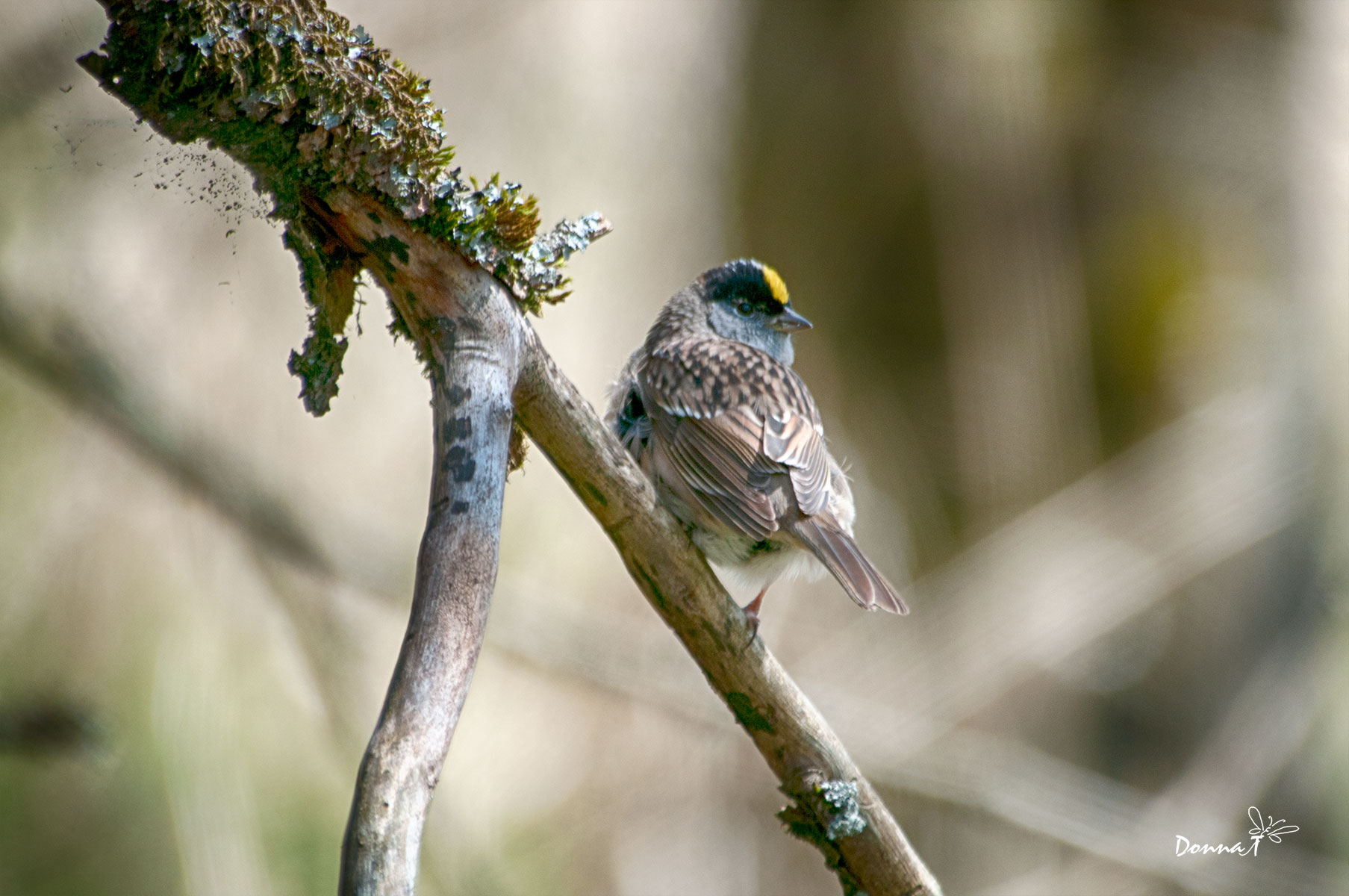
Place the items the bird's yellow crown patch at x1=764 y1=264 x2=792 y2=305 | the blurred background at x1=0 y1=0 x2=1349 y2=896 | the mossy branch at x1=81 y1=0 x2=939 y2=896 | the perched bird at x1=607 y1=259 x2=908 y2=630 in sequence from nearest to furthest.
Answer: the mossy branch at x1=81 y1=0 x2=939 y2=896, the perched bird at x1=607 y1=259 x2=908 y2=630, the blurred background at x1=0 y1=0 x2=1349 y2=896, the bird's yellow crown patch at x1=764 y1=264 x2=792 y2=305

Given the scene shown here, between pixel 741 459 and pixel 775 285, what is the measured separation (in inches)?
41.0

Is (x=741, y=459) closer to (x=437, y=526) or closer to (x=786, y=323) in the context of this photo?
(x=786, y=323)

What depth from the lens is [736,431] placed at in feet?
9.50

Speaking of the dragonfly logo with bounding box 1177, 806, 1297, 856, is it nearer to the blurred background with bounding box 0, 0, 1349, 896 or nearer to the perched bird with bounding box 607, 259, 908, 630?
the blurred background with bounding box 0, 0, 1349, 896

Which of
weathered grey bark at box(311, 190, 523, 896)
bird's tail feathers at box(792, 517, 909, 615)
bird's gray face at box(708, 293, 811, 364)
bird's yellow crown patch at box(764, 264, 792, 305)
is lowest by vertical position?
weathered grey bark at box(311, 190, 523, 896)

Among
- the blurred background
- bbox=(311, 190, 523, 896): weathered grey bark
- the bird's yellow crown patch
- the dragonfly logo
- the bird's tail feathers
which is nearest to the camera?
bbox=(311, 190, 523, 896): weathered grey bark

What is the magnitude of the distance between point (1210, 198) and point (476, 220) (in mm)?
5708

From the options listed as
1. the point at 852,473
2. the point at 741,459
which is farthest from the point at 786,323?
the point at 852,473

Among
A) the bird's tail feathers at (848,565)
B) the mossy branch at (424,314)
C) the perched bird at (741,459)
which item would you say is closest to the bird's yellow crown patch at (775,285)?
the perched bird at (741,459)

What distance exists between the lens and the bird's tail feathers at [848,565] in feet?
8.30

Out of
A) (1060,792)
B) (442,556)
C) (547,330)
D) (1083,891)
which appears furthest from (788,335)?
(1083,891)

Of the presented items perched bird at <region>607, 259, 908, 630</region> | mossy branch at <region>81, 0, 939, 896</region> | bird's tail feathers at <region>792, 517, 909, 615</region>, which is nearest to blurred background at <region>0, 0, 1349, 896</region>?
perched bird at <region>607, 259, 908, 630</region>

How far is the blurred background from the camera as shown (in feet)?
11.3

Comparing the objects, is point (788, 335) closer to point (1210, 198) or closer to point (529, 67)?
Answer: point (529, 67)
